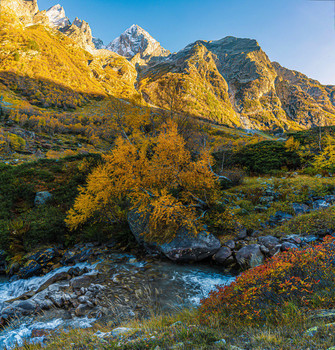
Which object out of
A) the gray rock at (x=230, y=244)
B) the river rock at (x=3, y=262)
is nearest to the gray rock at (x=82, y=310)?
the river rock at (x=3, y=262)

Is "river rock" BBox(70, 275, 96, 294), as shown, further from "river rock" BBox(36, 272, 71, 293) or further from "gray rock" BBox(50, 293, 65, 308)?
"river rock" BBox(36, 272, 71, 293)

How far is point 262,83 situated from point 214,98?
66.4 metres

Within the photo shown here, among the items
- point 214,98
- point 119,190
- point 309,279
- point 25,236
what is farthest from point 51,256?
point 214,98

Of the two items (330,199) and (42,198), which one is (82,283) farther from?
(330,199)

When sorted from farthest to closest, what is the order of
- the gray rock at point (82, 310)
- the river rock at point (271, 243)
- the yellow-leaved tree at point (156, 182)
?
the yellow-leaved tree at point (156, 182) < the river rock at point (271, 243) < the gray rock at point (82, 310)

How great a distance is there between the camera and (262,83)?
19500cm

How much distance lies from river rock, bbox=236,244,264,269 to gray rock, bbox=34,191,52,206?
14.5 meters

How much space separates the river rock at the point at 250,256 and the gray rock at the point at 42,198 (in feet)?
47.6

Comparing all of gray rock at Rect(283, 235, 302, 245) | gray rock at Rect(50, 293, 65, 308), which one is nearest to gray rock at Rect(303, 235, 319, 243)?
gray rock at Rect(283, 235, 302, 245)

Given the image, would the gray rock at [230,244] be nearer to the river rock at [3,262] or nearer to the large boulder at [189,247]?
the large boulder at [189,247]

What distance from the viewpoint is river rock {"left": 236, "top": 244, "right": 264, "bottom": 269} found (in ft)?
24.8

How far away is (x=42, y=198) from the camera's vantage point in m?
14.1

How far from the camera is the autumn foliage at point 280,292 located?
345 cm

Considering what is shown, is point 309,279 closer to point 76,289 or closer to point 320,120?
point 76,289
